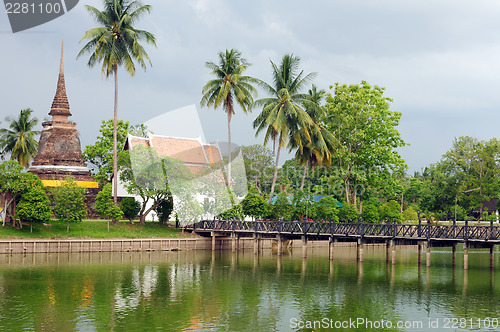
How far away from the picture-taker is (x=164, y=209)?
2470 inches

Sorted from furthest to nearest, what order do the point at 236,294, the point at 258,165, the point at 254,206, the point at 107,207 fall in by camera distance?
the point at 258,165
the point at 254,206
the point at 107,207
the point at 236,294

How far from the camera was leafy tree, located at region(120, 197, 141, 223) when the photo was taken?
61.4 m

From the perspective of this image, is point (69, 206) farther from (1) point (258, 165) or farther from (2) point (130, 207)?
(1) point (258, 165)

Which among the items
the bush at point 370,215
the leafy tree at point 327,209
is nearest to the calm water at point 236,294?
the leafy tree at point 327,209

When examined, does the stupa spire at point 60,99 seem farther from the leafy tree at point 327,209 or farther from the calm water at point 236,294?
the leafy tree at point 327,209

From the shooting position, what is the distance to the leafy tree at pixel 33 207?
51875mm

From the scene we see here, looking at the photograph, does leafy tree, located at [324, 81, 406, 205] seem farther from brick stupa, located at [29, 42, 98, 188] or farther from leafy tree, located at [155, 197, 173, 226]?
brick stupa, located at [29, 42, 98, 188]

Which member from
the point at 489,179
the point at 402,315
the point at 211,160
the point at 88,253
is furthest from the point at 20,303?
the point at 489,179

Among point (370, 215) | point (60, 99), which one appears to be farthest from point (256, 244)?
point (60, 99)

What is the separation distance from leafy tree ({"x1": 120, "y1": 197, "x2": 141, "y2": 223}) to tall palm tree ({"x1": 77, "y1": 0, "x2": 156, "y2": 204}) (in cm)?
149

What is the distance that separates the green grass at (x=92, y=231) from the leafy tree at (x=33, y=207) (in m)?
1.24

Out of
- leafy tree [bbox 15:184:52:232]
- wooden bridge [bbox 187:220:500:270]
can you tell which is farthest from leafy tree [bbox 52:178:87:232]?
wooden bridge [bbox 187:220:500:270]

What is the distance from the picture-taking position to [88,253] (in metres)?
52.0

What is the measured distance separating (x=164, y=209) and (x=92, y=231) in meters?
8.83
